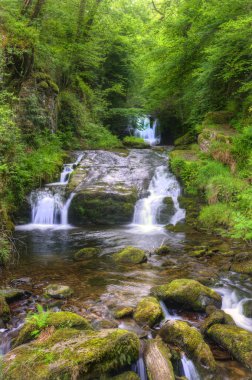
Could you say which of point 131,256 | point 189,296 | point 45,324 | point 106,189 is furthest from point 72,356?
point 106,189

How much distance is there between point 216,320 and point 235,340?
1.69 feet

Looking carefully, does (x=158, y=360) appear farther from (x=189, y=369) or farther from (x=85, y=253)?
(x=85, y=253)

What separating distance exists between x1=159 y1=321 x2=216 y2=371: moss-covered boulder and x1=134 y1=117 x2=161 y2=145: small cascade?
19399mm

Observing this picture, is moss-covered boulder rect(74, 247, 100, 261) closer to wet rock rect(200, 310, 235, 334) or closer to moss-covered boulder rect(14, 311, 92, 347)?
moss-covered boulder rect(14, 311, 92, 347)

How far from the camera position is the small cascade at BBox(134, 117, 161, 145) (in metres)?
23.5

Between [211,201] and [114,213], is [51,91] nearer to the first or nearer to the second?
[114,213]

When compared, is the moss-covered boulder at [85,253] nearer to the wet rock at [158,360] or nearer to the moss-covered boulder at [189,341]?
the moss-covered boulder at [189,341]

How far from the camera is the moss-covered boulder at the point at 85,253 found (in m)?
8.16

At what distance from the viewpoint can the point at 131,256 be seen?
7.89 meters

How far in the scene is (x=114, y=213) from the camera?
39.3 feet

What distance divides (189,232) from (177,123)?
13.3 meters

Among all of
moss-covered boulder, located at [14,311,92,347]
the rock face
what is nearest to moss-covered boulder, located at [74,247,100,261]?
the rock face

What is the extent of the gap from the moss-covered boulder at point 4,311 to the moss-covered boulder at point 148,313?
205 centimetres

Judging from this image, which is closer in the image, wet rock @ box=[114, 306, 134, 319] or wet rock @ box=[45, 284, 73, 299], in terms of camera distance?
wet rock @ box=[114, 306, 134, 319]
